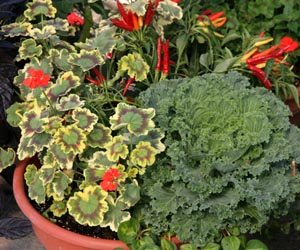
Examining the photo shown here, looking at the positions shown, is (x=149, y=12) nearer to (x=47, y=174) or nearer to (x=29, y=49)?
(x=29, y=49)

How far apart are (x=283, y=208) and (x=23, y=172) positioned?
0.84m

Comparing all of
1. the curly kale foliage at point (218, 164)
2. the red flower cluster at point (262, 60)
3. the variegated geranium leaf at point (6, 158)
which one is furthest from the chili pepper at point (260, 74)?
the variegated geranium leaf at point (6, 158)

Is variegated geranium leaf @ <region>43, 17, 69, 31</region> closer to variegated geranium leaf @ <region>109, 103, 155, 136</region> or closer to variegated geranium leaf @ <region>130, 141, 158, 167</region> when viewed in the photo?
variegated geranium leaf @ <region>109, 103, 155, 136</region>

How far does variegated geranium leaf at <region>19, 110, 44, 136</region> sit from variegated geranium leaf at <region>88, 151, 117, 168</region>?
0.17 meters

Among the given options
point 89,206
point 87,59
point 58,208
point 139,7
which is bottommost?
point 58,208

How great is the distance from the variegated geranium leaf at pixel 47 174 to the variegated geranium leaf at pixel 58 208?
0.11 metres

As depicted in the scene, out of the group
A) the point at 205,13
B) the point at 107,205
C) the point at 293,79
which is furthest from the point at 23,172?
the point at 293,79

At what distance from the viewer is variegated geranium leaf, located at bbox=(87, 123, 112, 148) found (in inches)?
83.7

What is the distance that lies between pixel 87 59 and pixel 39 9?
32 cm

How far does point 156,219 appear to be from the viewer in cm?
205

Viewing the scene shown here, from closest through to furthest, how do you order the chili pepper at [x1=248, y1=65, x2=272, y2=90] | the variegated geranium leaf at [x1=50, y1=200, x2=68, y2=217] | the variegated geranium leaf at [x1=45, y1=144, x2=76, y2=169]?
the variegated geranium leaf at [x1=45, y1=144, x2=76, y2=169] → the variegated geranium leaf at [x1=50, y1=200, x2=68, y2=217] → the chili pepper at [x1=248, y1=65, x2=272, y2=90]

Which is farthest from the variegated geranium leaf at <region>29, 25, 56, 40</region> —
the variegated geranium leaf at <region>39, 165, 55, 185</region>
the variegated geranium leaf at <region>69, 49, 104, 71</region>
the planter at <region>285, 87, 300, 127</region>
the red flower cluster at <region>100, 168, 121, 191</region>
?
the planter at <region>285, 87, 300, 127</region>

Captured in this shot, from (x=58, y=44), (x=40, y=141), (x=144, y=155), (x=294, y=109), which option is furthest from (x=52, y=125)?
(x=294, y=109)

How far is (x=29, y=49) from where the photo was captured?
236 centimetres
